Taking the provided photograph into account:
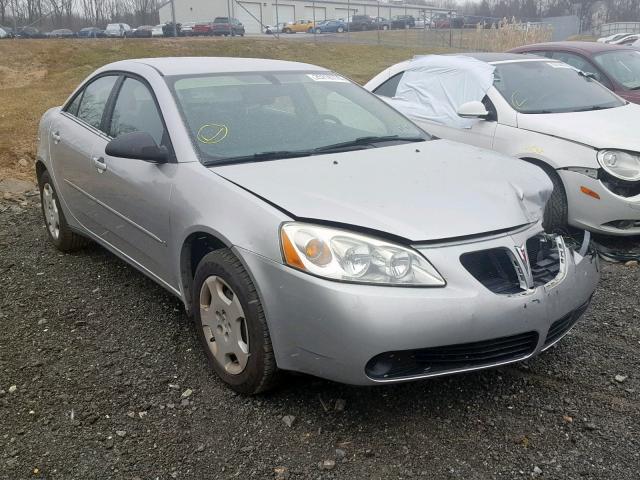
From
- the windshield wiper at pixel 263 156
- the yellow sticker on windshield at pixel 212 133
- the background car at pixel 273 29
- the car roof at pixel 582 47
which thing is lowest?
the windshield wiper at pixel 263 156

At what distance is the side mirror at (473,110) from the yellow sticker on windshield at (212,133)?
2808mm

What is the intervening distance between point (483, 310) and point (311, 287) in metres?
0.69

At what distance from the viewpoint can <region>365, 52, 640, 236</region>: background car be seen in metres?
4.74

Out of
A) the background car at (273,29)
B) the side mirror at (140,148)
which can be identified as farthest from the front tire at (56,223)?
the background car at (273,29)

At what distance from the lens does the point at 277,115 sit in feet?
12.0

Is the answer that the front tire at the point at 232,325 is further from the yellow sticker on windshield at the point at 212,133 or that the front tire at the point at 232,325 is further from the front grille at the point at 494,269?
the front grille at the point at 494,269

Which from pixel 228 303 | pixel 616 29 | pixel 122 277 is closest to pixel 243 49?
pixel 122 277

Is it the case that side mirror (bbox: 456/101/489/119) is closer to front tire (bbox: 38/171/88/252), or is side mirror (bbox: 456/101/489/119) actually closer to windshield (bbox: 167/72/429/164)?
windshield (bbox: 167/72/429/164)

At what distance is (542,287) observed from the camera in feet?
8.70

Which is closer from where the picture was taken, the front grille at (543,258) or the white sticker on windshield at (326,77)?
the front grille at (543,258)

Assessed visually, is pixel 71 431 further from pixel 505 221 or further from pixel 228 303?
pixel 505 221

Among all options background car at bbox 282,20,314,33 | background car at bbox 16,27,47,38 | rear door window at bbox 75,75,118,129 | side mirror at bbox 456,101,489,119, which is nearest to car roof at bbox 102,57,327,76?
rear door window at bbox 75,75,118,129

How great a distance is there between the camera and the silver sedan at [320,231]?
2.48 metres

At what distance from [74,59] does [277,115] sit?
2023cm
